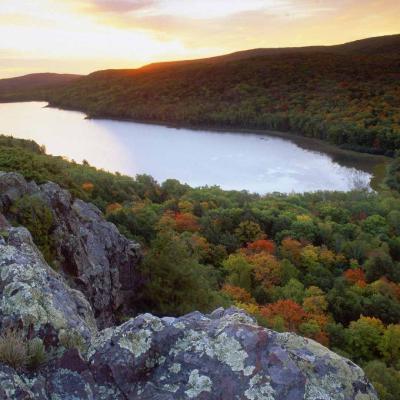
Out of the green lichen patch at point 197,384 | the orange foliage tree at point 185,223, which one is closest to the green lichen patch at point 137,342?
the green lichen patch at point 197,384

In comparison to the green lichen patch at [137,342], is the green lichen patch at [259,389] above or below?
below

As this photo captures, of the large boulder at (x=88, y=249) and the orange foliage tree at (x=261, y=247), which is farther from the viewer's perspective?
the orange foliage tree at (x=261, y=247)

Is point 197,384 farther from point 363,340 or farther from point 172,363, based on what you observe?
point 363,340

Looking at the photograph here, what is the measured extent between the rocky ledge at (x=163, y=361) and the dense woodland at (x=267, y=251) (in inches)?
243

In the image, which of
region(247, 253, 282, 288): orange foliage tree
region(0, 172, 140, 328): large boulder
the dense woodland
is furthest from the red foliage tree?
region(0, 172, 140, 328): large boulder

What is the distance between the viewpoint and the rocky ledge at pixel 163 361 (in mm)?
4281

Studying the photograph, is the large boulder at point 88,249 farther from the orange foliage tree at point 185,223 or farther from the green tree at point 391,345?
the orange foliage tree at point 185,223

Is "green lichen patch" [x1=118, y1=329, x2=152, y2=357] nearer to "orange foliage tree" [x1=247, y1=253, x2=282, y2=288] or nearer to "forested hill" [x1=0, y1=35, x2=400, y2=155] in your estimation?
"orange foliage tree" [x1=247, y1=253, x2=282, y2=288]

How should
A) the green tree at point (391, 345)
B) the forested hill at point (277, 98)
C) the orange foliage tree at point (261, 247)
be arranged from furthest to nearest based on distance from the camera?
the forested hill at point (277, 98), the orange foliage tree at point (261, 247), the green tree at point (391, 345)

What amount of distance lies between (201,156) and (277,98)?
222ft

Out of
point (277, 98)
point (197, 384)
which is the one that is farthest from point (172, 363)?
point (277, 98)

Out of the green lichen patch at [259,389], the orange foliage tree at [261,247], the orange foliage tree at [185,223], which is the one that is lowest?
the orange foliage tree at [261,247]

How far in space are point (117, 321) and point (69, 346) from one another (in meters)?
7.53

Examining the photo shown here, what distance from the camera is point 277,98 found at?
468ft
